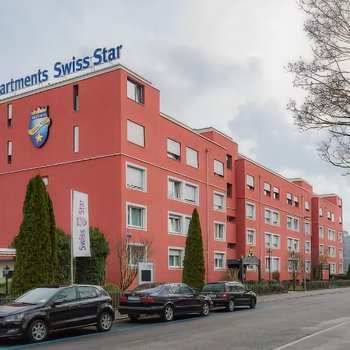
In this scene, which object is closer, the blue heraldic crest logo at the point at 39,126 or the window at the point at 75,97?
the window at the point at 75,97

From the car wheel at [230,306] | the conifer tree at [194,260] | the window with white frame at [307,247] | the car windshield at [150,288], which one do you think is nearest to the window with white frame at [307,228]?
the window with white frame at [307,247]

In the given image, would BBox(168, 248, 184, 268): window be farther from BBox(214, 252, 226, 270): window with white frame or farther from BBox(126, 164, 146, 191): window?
BBox(214, 252, 226, 270): window with white frame

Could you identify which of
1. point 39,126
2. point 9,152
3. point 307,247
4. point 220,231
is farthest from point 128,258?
point 307,247

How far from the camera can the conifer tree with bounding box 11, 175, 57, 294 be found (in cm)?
2345

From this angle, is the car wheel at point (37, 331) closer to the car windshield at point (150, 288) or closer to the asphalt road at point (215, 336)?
the asphalt road at point (215, 336)

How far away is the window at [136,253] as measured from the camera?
3512 centimetres

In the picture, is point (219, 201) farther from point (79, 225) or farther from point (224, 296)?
point (79, 225)

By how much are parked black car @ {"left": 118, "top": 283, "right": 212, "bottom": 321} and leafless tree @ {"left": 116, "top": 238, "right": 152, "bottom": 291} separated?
36.0ft

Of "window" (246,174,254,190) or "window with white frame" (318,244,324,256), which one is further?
"window with white frame" (318,244,324,256)

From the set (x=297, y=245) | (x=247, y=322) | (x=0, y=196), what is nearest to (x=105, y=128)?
(x=0, y=196)

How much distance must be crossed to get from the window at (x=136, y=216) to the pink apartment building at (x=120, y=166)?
0.07 m

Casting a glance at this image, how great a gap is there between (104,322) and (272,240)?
48851 millimetres

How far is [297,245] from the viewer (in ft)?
246

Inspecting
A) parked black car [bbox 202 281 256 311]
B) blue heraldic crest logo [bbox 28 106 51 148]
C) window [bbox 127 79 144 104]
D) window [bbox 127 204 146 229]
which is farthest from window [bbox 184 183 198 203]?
parked black car [bbox 202 281 256 311]
